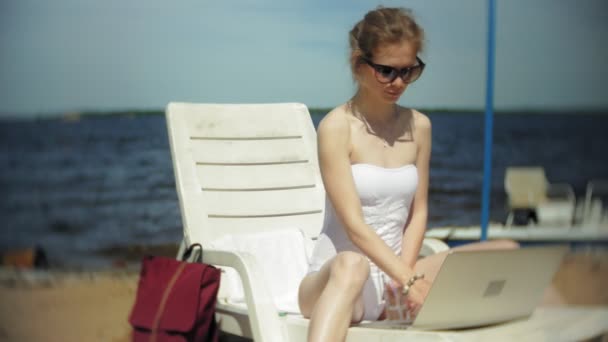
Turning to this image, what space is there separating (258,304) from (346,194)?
0.29 meters

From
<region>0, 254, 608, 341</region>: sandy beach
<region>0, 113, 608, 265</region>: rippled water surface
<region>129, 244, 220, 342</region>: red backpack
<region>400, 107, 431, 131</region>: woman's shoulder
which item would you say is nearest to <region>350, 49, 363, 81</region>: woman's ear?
<region>400, 107, 431, 131</region>: woman's shoulder

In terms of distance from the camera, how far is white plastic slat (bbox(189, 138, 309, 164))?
2.27m

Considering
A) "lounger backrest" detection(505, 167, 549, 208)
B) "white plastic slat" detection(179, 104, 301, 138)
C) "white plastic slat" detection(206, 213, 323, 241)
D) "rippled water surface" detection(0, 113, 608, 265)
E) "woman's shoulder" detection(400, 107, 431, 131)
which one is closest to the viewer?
"woman's shoulder" detection(400, 107, 431, 131)

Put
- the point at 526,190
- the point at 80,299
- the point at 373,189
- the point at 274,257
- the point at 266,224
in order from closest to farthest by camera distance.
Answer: the point at 373,189
the point at 274,257
the point at 266,224
the point at 80,299
the point at 526,190

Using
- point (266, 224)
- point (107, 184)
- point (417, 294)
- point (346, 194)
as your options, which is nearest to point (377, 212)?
point (346, 194)

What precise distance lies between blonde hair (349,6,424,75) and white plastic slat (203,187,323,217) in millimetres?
683

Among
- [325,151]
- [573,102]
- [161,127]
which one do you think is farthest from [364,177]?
[161,127]

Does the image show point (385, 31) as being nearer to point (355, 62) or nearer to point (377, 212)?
point (355, 62)

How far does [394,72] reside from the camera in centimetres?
167

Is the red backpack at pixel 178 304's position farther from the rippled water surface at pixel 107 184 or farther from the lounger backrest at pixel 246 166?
the rippled water surface at pixel 107 184

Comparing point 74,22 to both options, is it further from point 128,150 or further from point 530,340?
point 530,340

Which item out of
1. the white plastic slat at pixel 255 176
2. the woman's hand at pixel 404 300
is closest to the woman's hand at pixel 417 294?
the woman's hand at pixel 404 300

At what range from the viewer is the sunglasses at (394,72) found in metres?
1.67

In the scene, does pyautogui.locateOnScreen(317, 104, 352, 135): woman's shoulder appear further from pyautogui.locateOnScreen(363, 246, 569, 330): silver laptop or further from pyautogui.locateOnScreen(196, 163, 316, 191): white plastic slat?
pyautogui.locateOnScreen(196, 163, 316, 191): white plastic slat
